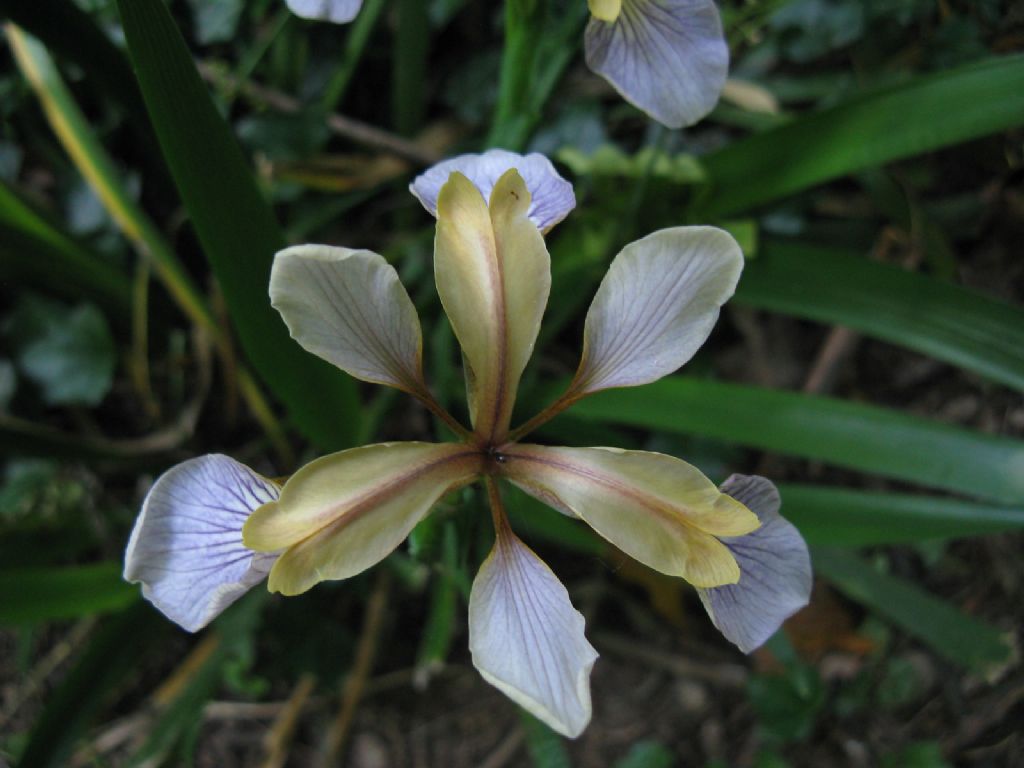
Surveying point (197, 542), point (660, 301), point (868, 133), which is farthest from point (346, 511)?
point (868, 133)

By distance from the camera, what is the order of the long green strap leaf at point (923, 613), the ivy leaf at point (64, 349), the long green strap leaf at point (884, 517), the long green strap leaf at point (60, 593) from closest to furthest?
the long green strap leaf at point (884, 517), the long green strap leaf at point (60, 593), the long green strap leaf at point (923, 613), the ivy leaf at point (64, 349)

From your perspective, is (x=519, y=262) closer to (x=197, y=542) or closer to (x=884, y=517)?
(x=197, y=542)

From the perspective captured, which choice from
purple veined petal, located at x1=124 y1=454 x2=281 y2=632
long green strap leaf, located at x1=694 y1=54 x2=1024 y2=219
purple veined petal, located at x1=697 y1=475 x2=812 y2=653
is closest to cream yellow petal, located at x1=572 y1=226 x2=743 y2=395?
purple veined petal, located at x1=697 y1=475 x2=812 y2=653

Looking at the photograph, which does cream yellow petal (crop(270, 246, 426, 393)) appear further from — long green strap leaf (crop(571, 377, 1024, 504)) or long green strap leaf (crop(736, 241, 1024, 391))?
long green strap leaf (crop(736, 241, 1024, 391))

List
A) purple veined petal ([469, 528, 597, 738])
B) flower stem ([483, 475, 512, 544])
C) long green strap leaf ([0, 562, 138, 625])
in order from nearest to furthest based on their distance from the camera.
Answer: purple veined petal ([469, 528, 597, 738]) < flower stem ([483, 475, 512, 544]) < long green strap leaf ([0, 562, 138, 625])

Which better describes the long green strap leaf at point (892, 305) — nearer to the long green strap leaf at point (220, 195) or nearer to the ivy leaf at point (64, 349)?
the long green strap leaf at point (220, 195)

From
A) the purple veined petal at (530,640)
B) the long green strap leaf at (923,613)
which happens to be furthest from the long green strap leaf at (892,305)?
the purple veined petal at (530,640)
